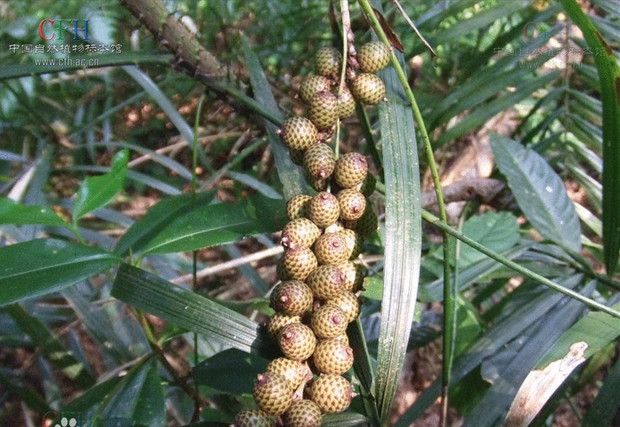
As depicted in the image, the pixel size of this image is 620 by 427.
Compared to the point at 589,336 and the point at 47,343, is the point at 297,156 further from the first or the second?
the point at 47,343

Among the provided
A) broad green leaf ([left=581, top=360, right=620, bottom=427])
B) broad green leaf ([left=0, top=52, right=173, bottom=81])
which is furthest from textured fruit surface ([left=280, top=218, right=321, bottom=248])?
Answer: broad green leaf ([left=581, top=360, right=620, bottom=427])

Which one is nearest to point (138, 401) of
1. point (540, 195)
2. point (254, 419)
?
point (254, 419)

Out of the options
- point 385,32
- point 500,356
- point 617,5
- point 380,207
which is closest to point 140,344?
point 380,207

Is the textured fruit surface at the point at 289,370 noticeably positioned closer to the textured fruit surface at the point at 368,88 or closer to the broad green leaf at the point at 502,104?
the textured fruit surface at the point at 368,88

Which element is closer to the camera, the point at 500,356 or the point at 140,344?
the point at 500,356

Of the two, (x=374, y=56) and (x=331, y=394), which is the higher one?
(x=374, y=56)

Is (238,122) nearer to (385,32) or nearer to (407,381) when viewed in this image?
(407,381)
